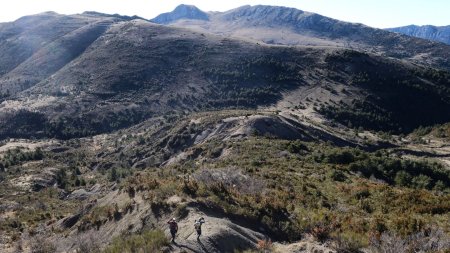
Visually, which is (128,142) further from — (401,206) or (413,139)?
(401,206)

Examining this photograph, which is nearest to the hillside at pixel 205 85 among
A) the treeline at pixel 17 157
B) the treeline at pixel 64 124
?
the treeline at pixel 64 124

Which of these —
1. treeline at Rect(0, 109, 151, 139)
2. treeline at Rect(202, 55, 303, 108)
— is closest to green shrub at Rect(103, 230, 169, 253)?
treeline at Rect(0, 109, 151, 139)

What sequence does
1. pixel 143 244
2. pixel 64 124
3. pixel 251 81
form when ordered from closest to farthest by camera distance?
pixel 143 244 < pixel 64 124 < pixel 251 81

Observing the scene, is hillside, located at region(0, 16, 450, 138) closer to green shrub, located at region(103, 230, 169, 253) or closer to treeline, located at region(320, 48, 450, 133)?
treeline, located at region(320, 48, 450, 133)

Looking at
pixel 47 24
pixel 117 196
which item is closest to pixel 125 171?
pixel 117 196

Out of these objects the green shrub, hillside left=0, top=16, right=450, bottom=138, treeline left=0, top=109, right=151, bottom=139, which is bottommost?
treeline left=0, top=109, right=151, bottom=139

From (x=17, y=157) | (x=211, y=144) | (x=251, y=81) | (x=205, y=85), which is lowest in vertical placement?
(x=17, y=157)

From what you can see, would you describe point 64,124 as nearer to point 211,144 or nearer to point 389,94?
point 211,144

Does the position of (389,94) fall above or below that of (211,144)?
below

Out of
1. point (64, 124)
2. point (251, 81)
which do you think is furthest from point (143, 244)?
point (251, 81)
